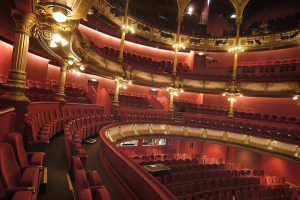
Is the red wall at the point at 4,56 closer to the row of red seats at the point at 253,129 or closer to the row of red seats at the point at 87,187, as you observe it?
the row of red seats at the point at 87,187

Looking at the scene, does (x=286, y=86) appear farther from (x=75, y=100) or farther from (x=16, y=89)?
(x=16, y=89)

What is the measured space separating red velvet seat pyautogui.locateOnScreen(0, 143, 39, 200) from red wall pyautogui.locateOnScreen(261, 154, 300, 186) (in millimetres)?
10331

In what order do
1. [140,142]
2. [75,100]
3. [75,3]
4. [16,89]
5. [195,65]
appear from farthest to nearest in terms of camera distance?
1. [195,65]
2. [140,142]
3. [75,100]
4. [16,89]
5. [75,3]

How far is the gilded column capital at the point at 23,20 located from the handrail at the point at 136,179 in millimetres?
2110

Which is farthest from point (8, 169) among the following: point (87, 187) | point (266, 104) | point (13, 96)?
point (266, 104)

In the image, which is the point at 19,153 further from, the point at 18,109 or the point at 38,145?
the point at 18,109

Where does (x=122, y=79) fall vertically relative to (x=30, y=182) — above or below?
above

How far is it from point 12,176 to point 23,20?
2235 millimetres

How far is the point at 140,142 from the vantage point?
9828 mm

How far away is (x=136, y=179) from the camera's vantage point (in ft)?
6.17

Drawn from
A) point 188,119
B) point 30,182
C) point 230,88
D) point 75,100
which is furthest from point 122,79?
point 30,182

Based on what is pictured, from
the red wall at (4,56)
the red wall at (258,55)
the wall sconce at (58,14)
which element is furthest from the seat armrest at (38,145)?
the red wall at (258,55)

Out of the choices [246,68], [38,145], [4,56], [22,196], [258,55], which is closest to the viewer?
[22,196]

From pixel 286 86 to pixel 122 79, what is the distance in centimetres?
791
